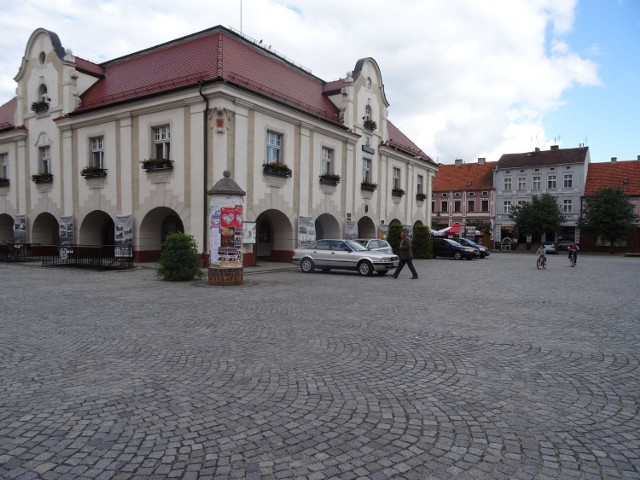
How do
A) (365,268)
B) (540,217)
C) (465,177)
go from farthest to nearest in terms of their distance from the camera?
1. (465,177)
2. (540,217)
3. (365,268)

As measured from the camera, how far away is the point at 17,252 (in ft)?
74.8

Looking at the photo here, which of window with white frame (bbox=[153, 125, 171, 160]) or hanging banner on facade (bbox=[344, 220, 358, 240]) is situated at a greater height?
window with white frame (bbox=[153, 125, 171, 160])

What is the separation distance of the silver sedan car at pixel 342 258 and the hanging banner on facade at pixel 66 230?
41.0 feet

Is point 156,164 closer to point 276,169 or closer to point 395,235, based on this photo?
point 276,169

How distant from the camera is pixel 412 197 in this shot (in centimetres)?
3362

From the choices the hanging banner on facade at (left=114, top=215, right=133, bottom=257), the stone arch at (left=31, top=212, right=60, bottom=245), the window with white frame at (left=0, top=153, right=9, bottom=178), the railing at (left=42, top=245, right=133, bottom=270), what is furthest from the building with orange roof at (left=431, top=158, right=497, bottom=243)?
the window with white frame at (left=0, top=153, right=9, bottom=178)

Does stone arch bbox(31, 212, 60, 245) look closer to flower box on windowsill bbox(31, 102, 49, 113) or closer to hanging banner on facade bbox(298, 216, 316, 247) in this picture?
flower box on windowsill bbox(31, 102, 49, 113)

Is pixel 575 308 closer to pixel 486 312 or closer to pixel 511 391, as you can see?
pixel 486 312

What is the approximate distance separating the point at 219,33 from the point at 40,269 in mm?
13091

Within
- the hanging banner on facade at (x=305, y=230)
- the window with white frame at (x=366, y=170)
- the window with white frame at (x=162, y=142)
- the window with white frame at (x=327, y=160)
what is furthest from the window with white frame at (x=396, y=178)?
the window with white frame at (x=162, y=142)

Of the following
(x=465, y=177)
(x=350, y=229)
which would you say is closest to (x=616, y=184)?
(x=465, y=177)

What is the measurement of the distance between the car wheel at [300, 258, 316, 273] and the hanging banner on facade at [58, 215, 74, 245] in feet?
42.1

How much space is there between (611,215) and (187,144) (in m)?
44.8

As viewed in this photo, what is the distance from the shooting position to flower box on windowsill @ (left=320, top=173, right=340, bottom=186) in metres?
23.4
